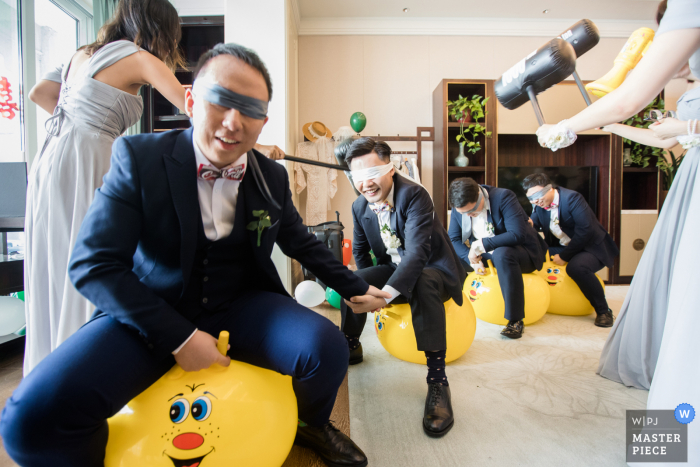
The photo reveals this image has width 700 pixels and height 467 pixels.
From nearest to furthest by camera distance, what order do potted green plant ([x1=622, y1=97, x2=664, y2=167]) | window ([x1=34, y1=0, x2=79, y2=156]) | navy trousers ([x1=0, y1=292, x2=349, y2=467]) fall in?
navy trousers ([x1=0, y1=292, x2=349, y2=467]) → window ([x1=34, y1=0, x2=79, y2=156]) → potted green plant ([x1=622, y1=97, x2=664, y2=167])

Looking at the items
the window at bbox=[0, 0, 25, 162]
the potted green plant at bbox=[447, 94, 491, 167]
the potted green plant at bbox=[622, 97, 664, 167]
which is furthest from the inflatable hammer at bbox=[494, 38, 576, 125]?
the potted green plant at bbox=[622, 97, 664, 167]

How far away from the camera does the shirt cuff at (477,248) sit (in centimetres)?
257

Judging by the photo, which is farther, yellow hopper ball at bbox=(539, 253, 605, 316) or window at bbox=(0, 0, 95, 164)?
yellow hopper ball at bbox=(539, 253, 605, 316)

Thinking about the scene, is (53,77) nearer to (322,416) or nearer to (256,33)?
(322,416)

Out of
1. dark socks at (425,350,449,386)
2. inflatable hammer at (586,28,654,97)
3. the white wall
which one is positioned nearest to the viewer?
dark socks at (425,350,449,386)

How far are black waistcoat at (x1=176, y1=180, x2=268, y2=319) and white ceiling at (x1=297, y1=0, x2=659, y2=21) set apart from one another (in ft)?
13.6

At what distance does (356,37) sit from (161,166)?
4500 millimetres

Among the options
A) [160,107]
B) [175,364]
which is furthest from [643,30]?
[160,107]

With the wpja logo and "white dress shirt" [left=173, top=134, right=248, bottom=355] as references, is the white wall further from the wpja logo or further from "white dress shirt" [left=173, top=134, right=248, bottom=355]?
the wpja logo

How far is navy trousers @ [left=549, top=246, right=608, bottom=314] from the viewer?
2.65m

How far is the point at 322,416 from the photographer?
43.2 inches

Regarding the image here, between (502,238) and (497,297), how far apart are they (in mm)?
412

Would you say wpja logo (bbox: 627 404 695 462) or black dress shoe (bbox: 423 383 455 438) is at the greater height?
wpja logo (bbox: 627 404 695 462)

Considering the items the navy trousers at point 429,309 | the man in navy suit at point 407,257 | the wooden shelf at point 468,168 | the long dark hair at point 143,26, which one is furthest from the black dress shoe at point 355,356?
the wooden shelf at point 468,168
